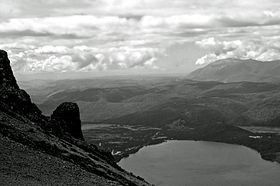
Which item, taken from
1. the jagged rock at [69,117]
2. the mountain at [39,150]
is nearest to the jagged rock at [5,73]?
the mountain at [39,150]

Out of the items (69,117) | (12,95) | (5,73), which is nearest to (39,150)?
(12,95)

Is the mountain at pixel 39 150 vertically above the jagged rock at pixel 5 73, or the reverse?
the jagged rock at pixel 5 73

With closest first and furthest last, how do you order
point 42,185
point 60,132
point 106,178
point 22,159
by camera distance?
point 42,185
point 22,159
point 106,178
point 60,132

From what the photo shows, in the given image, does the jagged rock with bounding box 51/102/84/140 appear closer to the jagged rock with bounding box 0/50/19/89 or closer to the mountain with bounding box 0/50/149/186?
the mountain with bounding box 0/50/149/186

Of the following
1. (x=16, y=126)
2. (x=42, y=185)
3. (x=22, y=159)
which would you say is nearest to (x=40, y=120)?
(x=16, y=126)

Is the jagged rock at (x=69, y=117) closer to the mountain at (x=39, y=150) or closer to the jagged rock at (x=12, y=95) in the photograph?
the mountain at (x=39, y=150)

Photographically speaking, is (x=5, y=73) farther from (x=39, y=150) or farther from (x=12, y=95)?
(x=39, y=150)

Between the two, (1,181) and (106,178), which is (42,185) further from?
(106,178)

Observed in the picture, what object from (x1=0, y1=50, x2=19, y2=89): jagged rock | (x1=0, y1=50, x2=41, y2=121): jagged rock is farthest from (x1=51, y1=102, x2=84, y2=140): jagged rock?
(x1=0, y1=50, x2=19, y2=89): jagged rock
